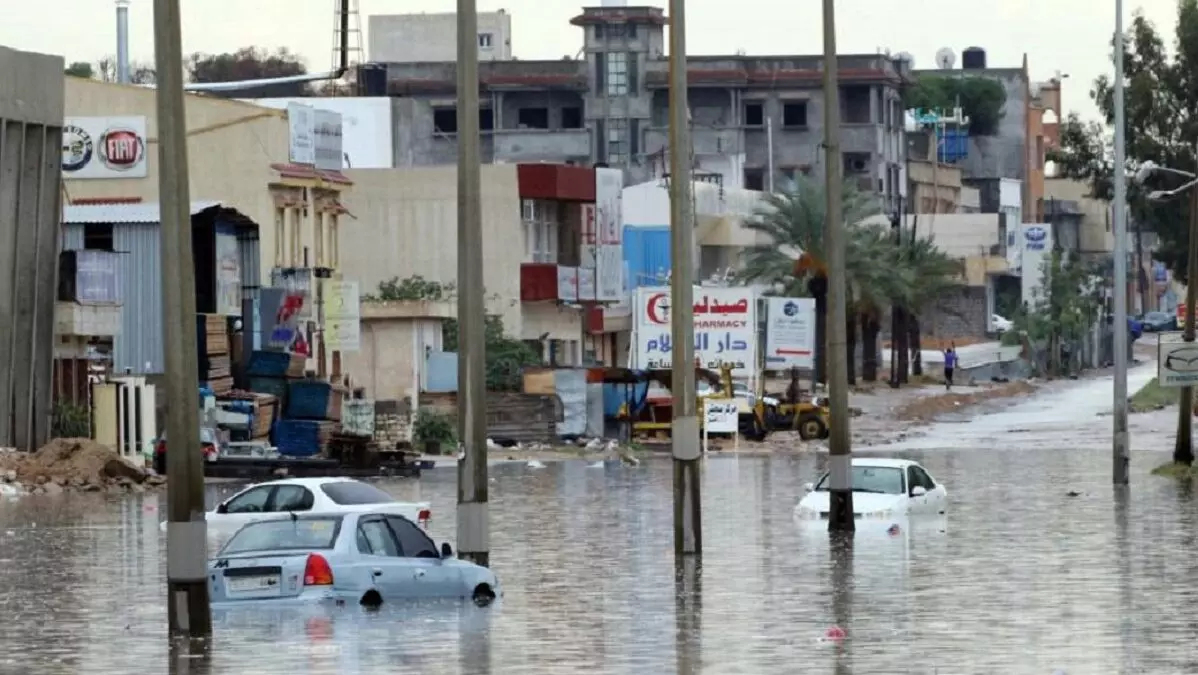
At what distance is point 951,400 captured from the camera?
344 ft

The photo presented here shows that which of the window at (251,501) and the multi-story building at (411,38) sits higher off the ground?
the multi-story building at (411,38)

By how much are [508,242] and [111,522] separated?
47.8 metres

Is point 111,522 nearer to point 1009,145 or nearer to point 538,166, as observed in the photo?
point 538,166

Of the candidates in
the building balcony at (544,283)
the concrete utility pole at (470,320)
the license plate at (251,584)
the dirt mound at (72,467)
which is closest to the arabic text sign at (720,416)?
the building balcony at (544,283)

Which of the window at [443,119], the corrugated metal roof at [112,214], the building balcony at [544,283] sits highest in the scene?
the window at [443,119]

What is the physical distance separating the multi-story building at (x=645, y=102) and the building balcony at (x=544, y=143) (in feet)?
0.17

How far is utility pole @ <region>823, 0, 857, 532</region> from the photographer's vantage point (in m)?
37.4

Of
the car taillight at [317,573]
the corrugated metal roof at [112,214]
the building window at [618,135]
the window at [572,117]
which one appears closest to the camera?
the car taillight at [317,573]

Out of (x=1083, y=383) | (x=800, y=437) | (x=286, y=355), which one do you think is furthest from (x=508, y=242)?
(x=1083, y=383)

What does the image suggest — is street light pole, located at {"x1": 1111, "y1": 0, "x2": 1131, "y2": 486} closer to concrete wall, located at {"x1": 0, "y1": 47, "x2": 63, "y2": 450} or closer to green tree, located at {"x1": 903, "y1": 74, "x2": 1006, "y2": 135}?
Answer: concrete wall, located at {"x1": 0, "y1": 47, "x2": 63, "y2": 450}

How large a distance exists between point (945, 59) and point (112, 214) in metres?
125

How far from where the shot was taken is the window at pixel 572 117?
474 feet

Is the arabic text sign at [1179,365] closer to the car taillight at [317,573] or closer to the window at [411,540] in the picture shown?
the window at [411,540]

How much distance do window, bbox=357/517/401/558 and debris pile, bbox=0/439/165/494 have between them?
2928 centimetres
